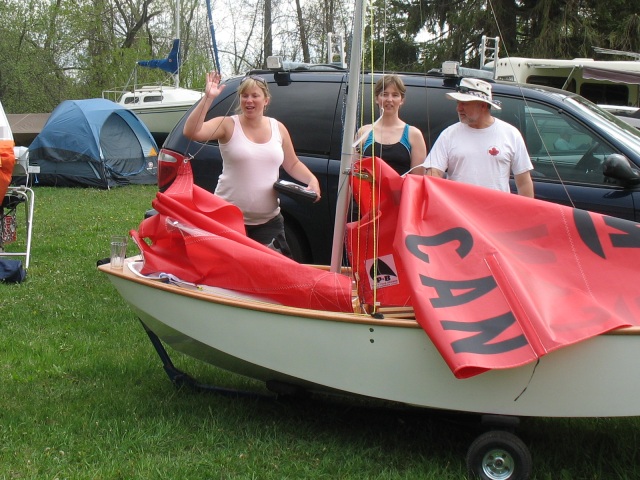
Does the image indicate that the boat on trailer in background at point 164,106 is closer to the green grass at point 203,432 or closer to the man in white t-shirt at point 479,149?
the green grass at point 203,432

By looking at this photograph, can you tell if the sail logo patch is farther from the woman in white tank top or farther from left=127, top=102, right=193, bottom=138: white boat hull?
left=127, top=102, right=193, bottom=138: white boat hull

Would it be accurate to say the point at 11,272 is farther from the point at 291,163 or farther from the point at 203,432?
the point at 203,432

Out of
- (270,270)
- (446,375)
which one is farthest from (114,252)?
(446,375)

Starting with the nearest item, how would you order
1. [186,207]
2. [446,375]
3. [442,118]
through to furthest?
[446,375] < [186,207] < [442,118]

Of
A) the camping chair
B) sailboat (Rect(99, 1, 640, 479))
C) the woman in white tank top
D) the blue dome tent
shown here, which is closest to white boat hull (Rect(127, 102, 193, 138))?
the blue dome tent

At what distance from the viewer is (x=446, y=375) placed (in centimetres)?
363

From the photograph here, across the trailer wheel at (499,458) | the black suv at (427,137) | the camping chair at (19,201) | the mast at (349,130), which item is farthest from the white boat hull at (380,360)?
the camping chair at (19,201)

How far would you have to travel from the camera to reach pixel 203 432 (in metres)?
4.25

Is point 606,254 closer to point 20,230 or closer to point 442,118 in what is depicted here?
point 442,118

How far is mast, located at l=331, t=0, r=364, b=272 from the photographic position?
4160mm

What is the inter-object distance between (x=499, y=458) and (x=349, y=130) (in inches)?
67.8

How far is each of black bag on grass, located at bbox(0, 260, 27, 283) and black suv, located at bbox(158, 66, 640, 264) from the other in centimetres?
187

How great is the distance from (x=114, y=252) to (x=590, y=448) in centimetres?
259

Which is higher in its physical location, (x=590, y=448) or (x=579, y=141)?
(x=579, y=141)
